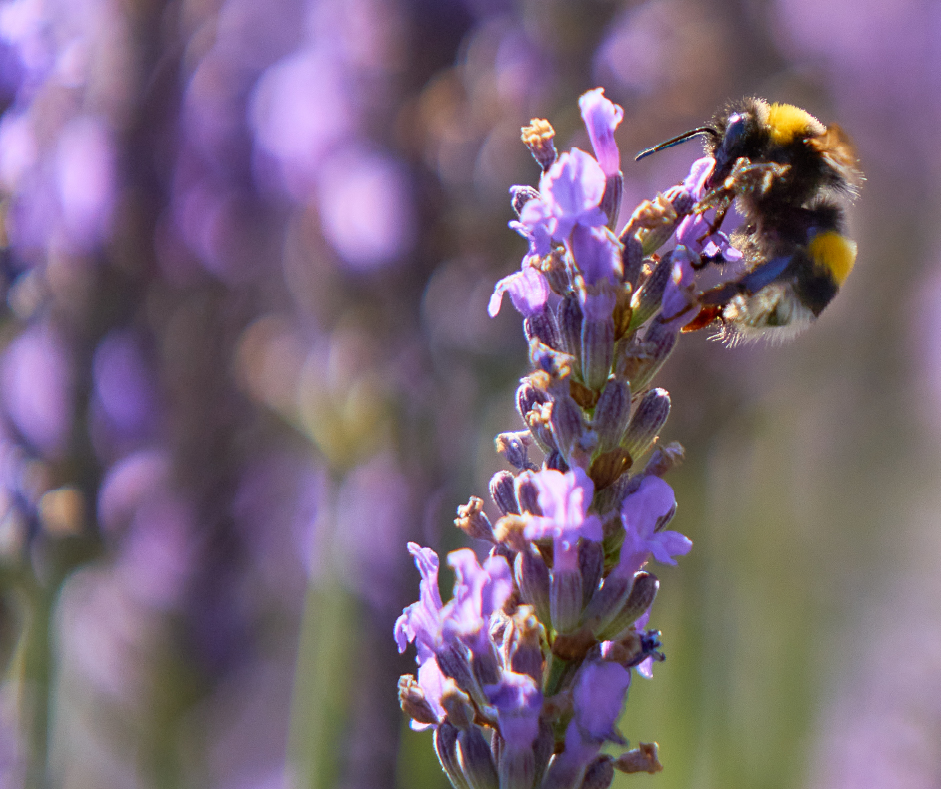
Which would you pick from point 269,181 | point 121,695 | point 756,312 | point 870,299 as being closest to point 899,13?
point 870,299

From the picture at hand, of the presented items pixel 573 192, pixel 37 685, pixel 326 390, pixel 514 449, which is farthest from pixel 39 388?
pixel 573 192

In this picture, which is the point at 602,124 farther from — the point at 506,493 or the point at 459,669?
the point at 459,669

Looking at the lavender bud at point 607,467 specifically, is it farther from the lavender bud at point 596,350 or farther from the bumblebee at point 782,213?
the bumblebee at point 782,213

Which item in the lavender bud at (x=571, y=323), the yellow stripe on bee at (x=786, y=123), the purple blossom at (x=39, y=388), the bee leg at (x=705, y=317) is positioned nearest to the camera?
the lavender bud at (x=571, y=323)

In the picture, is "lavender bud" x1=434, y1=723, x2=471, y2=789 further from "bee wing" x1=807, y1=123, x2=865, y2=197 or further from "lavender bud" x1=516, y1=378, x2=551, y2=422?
"bee wing" x1=807, y1=123, x2=865, y2=197

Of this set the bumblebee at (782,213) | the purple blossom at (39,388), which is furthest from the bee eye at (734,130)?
the purple blossom at (39,388)

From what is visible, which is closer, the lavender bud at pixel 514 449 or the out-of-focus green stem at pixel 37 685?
the lavender bud at pixel 514 449

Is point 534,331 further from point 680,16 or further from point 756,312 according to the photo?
point 680,16

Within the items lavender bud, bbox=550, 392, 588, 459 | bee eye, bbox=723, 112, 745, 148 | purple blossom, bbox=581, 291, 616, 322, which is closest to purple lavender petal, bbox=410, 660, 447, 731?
lavender bud, bbox=550, 392, 588, 459

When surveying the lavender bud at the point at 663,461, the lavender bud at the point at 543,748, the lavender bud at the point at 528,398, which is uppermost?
the lavender bud at the point at 528,398
